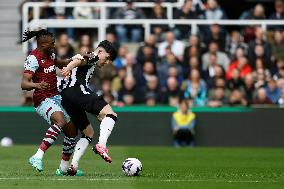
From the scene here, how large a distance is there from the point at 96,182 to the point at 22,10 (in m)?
13.4

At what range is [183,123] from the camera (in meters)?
24.0

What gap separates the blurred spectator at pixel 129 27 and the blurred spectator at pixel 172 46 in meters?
0.96

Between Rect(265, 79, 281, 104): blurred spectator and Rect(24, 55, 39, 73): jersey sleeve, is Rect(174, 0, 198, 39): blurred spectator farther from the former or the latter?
Rect(24, 55, 39, 73): jersey sleeve

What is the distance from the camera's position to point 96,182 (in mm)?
13773

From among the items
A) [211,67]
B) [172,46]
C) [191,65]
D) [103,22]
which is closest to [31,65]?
[191,65]

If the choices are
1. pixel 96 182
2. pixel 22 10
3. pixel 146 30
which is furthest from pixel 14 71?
pixel 96 182

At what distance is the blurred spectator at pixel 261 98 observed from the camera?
80.7ft

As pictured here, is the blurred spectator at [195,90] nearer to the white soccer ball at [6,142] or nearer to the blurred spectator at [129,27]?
the blurred spectator at [129,27]

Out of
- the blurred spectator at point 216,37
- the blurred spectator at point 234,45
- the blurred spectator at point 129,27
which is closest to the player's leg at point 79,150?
the blurred spectator at point 216,37

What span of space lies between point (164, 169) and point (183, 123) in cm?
735

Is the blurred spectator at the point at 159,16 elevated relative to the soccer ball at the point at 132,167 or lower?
elevated

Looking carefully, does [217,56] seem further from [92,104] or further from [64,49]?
[92,104]

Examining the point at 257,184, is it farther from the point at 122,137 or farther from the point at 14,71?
the point at 14,71

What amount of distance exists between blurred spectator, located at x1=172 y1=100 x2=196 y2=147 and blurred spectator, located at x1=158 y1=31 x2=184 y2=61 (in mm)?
1935
